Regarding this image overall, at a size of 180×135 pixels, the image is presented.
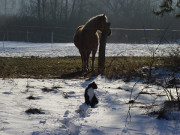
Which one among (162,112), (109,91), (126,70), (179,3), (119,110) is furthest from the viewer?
(179,3)

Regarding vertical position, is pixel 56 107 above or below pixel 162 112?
below

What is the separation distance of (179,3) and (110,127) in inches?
246

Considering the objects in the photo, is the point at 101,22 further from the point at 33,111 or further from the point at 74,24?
the point at 74,24

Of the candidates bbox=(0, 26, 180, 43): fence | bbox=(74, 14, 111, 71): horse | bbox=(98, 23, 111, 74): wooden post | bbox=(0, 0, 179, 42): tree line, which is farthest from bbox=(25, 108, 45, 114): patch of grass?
bbox=(0, 26, 180, 43): fence

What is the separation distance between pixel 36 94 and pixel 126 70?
2.90m

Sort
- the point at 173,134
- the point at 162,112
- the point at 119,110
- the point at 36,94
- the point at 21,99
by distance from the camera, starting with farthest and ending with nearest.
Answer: the point at 36,94 < the point at 21,99 < the point at 119,110 < the point at 162,112 < the point at 173,134

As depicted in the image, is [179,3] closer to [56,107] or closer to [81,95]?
[81,95]

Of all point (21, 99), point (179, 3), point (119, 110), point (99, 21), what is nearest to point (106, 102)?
point (119, 110)

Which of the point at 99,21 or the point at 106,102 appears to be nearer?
the point at 106,102

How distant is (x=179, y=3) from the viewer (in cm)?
725

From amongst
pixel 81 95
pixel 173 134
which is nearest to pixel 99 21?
pixel 81 95

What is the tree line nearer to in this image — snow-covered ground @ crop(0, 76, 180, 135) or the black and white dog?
snow-covered ground @ crop(0, 76, 180, 135)

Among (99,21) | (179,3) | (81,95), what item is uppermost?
(179,3)

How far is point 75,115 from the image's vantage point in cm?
287
